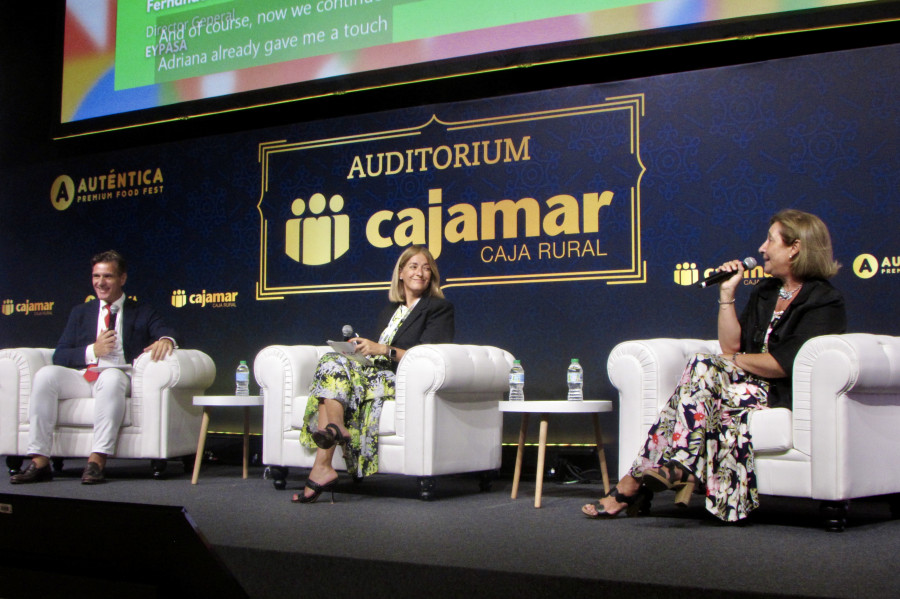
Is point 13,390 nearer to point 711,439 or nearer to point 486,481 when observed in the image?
point 486,481

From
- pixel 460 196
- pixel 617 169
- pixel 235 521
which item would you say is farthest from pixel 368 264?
pixel 235 521

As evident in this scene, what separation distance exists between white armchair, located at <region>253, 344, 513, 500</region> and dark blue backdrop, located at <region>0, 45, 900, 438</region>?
599mm

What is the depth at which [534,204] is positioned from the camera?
14.8ft

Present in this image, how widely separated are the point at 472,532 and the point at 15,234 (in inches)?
186

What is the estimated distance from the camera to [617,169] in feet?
14.2

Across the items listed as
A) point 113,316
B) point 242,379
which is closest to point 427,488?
point 242,379

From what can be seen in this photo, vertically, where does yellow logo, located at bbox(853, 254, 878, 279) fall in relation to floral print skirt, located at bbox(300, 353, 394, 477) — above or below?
above

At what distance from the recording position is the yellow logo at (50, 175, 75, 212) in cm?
594

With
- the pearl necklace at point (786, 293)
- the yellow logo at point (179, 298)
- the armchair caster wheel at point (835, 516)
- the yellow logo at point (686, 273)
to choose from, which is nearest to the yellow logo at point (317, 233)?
the yellow logo at point (179, 298)

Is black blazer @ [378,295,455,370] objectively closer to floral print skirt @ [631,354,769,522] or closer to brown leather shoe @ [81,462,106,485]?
floral print skirt @ [631,354,769,522]

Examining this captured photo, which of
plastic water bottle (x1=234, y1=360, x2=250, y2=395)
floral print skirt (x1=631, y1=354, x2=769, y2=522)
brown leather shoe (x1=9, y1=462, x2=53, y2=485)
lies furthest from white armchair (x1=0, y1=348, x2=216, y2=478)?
floral print skirt (x1=631, y1=354, x2=769, y2=522)

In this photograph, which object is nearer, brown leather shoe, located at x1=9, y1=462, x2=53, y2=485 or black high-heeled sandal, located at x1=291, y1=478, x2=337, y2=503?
black high-heeled sandal, located at x1=291, y1=478, x2=337, y2=503

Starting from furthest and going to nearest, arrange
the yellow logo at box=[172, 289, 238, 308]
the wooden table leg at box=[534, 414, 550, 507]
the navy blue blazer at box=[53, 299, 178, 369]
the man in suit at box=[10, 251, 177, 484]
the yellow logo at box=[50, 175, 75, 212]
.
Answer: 1. the yellow logo at box=[50, 175, 75, 212]
2. the yellow logo at box=[172, 289, 238, 308]
3. the navy blue blazer at box=[53, 299, 178, 369]
4. the man in suit at box=[10, 251, 177, 484]
5. the wooden table leg at box=[534, 414, 550, 507]

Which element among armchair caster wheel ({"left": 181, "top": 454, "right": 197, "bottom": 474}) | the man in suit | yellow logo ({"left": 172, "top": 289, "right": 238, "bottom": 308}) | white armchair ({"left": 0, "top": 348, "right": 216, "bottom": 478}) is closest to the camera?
the man in suit
